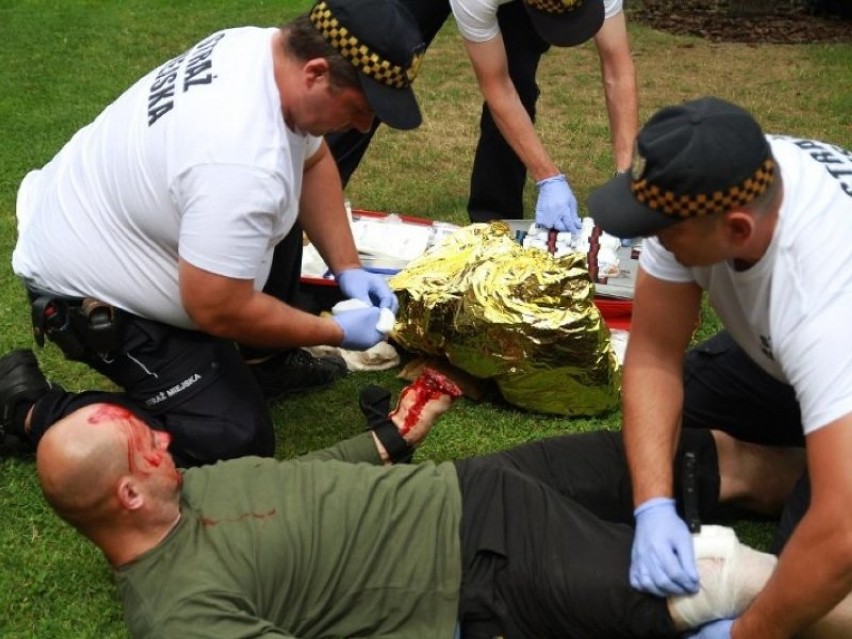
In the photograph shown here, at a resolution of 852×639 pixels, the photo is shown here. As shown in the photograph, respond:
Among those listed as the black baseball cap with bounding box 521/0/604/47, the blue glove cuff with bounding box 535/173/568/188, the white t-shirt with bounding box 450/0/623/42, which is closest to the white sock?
the blue glove cuff with bounding box 535/173/568/188

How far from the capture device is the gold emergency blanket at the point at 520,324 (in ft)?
9.45

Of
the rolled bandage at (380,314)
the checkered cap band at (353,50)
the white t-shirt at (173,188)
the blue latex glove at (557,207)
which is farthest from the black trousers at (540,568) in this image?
the blue latex glove at (557,207)

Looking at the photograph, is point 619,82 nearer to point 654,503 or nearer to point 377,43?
point 377,43

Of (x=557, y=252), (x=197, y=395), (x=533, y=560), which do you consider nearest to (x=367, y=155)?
(x=557, y=252)

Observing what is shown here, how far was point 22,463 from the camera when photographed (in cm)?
285

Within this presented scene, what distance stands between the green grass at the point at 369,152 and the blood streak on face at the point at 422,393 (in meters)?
0.30

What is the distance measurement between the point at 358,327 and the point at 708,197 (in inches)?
47.3

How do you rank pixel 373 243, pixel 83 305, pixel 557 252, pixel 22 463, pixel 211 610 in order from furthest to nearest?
pixel 373 243 → pixel 557 252 → pixel 22 463 → pixel 83 305 → pixel 211 610

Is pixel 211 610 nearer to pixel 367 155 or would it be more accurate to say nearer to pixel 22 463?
pixel 22 463

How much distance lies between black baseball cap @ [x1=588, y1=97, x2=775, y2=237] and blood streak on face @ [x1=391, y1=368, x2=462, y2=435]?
37.5 inches

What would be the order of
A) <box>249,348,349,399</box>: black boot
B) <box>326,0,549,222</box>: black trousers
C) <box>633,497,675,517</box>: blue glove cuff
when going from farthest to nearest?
<box>326,0,549,222</box>: black trousers, <box>249,348,349,399</box>: black boot, <box>633,497,675,517</box>: blue glove cuff

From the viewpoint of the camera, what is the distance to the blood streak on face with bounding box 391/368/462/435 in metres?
2.62

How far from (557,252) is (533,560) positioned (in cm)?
152

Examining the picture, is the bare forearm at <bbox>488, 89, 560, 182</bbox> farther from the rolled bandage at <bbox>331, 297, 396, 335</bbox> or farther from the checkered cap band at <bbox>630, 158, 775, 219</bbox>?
the checkered cap band at <bbox>630, 158, 775, 219</bbox>
